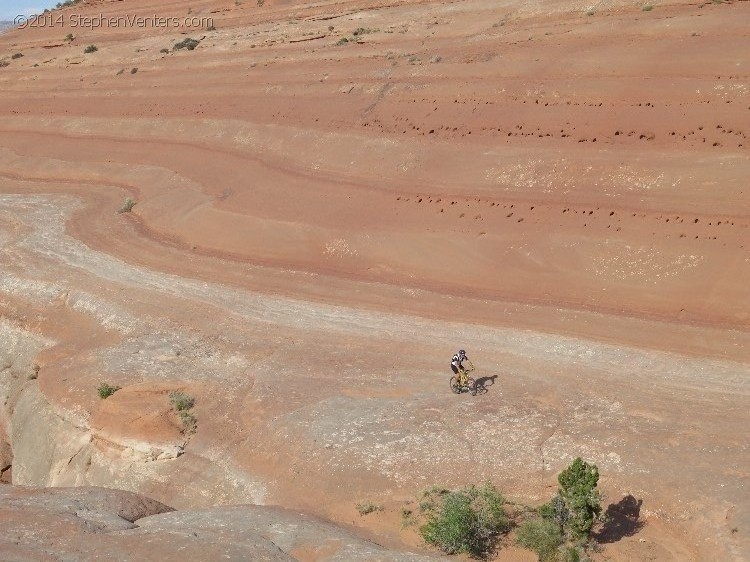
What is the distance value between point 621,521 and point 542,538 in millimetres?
1590

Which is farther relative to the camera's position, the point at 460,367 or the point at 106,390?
the point at 106,390

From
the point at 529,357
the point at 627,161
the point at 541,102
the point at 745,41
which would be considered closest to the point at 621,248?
the point at 627,161

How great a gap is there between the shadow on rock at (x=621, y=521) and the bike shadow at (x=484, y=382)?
439cm

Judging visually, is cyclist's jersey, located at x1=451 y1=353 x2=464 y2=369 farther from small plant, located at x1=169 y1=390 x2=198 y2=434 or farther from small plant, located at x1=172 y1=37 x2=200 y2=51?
small plant, located at x1=172 y1=37 x2=200 y2=51

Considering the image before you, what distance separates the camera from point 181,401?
732 inches

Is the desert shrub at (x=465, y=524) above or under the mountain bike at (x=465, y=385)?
under

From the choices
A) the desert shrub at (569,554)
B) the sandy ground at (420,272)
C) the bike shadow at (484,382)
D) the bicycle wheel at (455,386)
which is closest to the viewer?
the desert shrub at (569,554)

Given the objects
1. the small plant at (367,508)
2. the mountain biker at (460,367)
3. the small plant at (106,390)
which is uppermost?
the mountain biker at (460,367)

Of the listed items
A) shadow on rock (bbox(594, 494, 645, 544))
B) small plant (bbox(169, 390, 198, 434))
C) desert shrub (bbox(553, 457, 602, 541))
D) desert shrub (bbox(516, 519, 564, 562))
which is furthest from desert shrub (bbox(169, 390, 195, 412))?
shadow on rock (bbox(594, 494, 645, 544))

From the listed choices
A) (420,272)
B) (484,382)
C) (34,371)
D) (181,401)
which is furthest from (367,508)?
(34,371)

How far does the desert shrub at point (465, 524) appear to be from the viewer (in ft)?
43.4

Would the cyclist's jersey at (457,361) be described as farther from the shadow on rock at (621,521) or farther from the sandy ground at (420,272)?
the shadow on rock at (621,521)

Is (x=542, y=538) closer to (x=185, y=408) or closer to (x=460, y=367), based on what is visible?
(x=460, y=367)

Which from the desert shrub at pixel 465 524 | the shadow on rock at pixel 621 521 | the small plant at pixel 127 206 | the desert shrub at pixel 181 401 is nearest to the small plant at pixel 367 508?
the desert shrub at pixel 465 524
